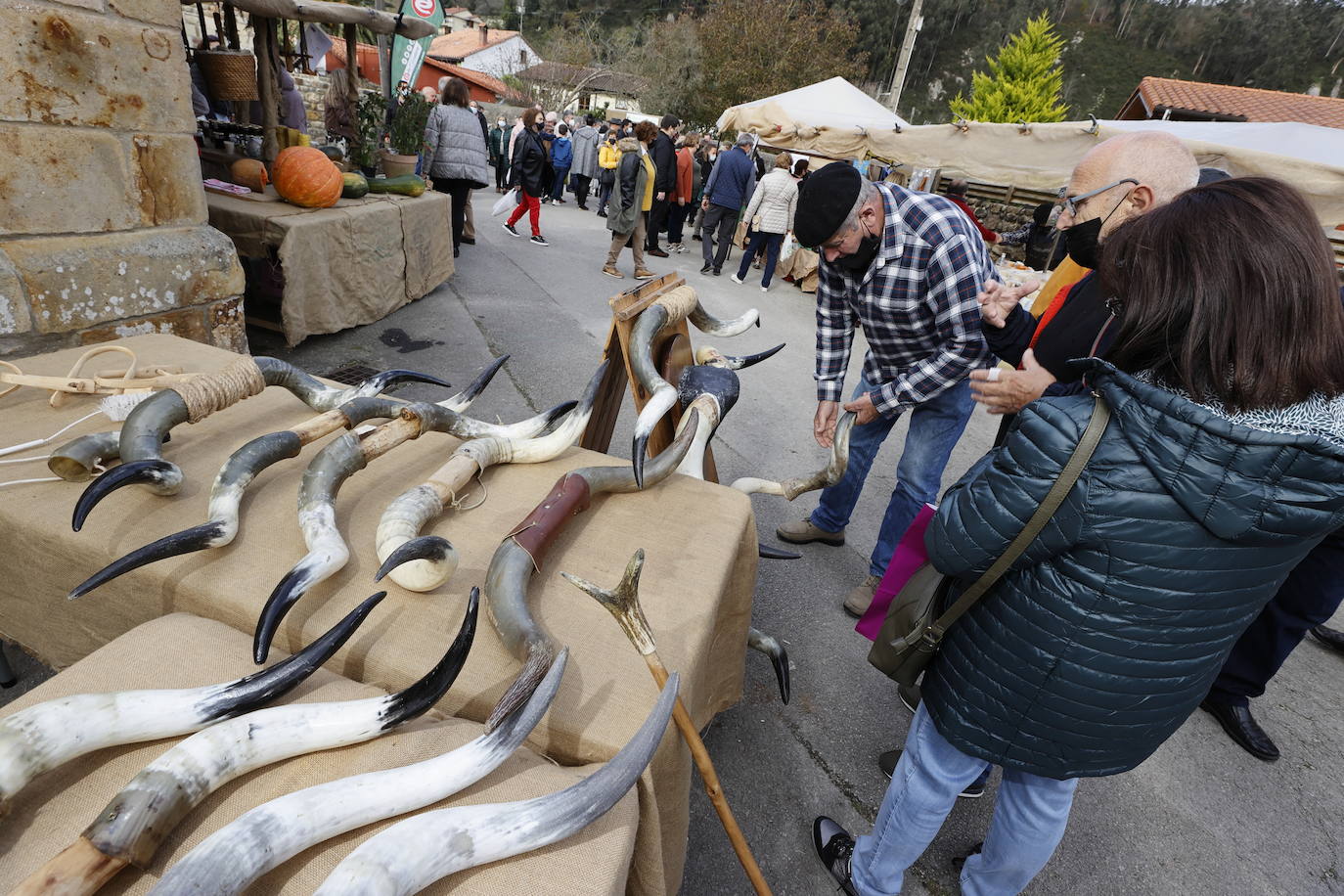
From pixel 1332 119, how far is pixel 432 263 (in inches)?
705

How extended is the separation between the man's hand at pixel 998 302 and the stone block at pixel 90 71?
3.38m

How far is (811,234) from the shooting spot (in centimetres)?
234

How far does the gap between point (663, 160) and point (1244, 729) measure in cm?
847

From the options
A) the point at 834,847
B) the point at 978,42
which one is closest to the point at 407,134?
the point at 834,847

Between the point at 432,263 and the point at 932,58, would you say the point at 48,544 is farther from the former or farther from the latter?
the point at 932,58

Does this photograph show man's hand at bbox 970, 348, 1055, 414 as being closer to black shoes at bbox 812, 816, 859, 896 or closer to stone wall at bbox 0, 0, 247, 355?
black shoes at bbox 812, 816, 859, 896

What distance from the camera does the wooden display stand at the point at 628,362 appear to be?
2.01 meters

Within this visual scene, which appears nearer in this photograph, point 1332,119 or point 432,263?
point 432,263

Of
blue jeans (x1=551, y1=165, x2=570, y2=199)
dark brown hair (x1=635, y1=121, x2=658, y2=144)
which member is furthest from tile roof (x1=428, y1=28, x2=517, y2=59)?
dark brown hair (x1=635, y1=121, x2=658, y2=144)

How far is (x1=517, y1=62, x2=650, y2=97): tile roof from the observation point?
3806cm

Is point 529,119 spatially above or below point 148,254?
above

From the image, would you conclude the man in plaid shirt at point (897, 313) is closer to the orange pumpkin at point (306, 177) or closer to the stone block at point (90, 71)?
the stone block at point (90, 71)

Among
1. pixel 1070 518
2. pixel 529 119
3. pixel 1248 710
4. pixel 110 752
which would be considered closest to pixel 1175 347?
pixel 1070 518

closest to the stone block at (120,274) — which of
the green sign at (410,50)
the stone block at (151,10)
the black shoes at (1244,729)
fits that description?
the stone block at (151,10)
